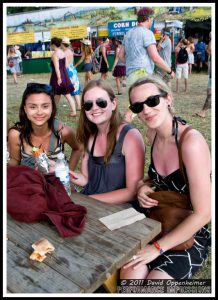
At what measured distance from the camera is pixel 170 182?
1.90 m

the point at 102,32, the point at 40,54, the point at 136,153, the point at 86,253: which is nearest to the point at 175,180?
the point at 136,153

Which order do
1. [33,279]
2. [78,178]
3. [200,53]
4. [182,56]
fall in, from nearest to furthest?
[33,279], [78,178], [182,56], [200,53]

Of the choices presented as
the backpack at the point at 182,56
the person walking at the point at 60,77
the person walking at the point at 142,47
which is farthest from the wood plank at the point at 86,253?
the backpack at the point at 182,56

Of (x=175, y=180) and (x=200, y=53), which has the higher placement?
(x=200, y=53)

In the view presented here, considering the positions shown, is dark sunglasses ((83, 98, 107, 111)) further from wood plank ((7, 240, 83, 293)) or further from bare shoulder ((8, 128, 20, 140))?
wood plank ((7, 240, 83, 293))

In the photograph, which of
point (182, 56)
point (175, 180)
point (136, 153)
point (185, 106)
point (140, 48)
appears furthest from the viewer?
point (182, 56)

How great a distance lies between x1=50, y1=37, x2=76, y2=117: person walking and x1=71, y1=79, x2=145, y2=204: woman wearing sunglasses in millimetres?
4705

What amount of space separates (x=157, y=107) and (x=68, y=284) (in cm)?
112

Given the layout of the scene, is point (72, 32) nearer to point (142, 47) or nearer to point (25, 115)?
→ point (142, 47)

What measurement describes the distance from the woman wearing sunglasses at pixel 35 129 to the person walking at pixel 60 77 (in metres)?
4.26

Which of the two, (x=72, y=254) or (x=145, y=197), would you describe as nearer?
(x=72, y=254)

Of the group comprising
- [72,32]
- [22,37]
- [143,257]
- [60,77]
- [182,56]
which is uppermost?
[22,37]

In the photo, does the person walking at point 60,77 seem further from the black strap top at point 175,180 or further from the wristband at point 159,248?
the wristband at point 159,248

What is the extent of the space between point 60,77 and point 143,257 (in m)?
5.80
